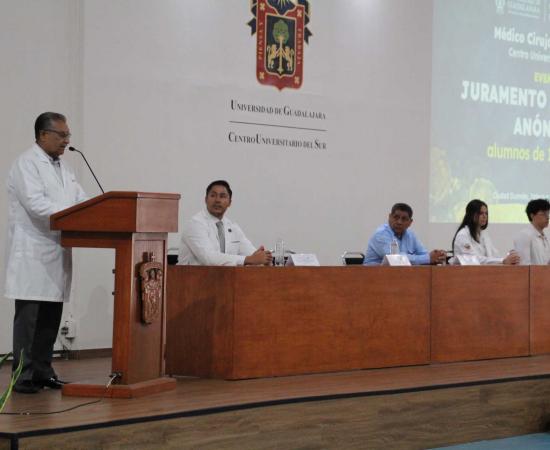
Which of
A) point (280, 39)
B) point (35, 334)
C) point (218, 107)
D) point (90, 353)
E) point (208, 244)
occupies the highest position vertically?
point (280, 39)

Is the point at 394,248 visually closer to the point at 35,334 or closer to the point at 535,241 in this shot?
the point at 535,241

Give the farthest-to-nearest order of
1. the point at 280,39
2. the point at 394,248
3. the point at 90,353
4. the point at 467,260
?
1. the point at 280,39
2. the point at 90,353
3. the point at 394,248
4. the point at 467,260

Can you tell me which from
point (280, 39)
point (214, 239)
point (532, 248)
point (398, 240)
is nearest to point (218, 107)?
point (280, 39)

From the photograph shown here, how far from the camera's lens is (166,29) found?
21.4 feet

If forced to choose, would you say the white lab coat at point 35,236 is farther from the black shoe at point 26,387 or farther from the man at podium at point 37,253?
the black shoe at point 26,387

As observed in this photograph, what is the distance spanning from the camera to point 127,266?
4113 millimetres

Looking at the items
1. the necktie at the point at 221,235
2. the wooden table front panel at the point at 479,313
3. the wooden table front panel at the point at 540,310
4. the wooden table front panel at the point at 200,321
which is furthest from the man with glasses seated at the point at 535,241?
the wooden table front panel at the point at 200,321

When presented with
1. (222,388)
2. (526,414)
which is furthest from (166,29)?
(526,414)

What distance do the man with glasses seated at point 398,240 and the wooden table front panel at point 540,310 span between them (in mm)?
710

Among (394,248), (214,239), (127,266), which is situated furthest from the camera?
(394,248)

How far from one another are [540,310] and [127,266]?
3130mm

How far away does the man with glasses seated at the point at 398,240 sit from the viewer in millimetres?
6156

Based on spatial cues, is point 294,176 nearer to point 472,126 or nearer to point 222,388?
point 472,126

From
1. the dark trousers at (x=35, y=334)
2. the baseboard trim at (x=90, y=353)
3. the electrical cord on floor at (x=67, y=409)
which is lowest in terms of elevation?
the baseboard trim at (x=90, y=353)
